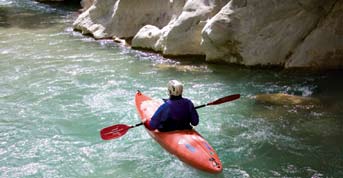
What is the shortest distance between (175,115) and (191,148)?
536 millimetres

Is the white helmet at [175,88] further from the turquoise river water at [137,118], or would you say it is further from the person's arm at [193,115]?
the turquoise river water at [137,118]

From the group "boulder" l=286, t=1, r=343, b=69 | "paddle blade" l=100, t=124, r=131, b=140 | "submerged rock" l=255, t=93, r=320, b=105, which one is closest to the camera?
"paddle blade" l=100, t=124, r=131, b=140

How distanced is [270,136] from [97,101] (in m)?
3.03

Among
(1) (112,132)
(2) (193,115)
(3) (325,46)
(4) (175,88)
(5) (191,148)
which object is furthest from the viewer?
(3) (325,46)

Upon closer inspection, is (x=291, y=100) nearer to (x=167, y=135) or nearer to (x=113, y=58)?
(x=167, y=135)

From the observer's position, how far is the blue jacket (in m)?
5.40

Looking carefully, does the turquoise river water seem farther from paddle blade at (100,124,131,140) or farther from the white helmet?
the white helmet

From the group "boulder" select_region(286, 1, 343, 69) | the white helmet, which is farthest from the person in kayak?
"boulder" select_region(286, 1, 343, 69)

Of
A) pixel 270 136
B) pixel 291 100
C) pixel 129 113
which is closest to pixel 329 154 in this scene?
pixel 270 136

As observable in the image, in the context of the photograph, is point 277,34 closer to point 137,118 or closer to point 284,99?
point 284,99

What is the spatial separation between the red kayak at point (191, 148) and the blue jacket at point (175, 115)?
0.29 ft

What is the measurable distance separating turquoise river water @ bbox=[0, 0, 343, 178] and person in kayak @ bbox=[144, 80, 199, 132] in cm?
39

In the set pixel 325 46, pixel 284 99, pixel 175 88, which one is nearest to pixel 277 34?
pixel 325 46

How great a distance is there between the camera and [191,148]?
5.07 metres
